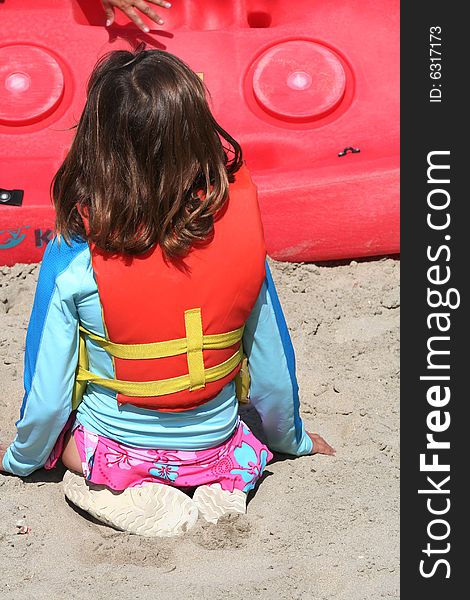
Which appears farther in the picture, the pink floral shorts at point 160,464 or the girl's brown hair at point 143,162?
the pink floral shorts at point 160,464

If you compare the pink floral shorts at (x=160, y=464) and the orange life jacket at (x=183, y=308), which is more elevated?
the orange life jacket at (x=183, y=308)

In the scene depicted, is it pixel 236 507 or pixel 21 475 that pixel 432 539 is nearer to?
pixel 236 507

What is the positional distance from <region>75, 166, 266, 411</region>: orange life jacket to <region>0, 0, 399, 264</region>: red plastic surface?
3.64ft

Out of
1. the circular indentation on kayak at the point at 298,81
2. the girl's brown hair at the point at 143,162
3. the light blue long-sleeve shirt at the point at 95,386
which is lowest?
the light blue long-sleeve shirt at the point at 95,386

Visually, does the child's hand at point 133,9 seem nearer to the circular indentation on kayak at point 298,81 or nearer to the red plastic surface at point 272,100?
the red plastic surface at point 272,100

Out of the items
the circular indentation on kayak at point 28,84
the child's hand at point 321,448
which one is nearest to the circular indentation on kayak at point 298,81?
the circular indentation on kayak at point 28,84

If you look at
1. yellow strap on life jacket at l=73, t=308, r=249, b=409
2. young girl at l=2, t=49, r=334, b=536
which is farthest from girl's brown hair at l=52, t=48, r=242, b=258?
yellow strap on life jacket at l=73, t=308, r=249, b=409

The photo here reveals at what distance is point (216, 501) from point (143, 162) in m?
0.78

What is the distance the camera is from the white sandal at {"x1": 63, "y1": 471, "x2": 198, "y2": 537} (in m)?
2.19

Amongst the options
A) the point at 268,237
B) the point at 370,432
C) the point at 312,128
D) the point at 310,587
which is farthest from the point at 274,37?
the point at 310,587

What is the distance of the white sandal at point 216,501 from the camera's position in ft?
7.34

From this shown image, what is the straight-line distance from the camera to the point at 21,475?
238 centimetres

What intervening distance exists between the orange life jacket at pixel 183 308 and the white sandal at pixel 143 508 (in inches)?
8.0

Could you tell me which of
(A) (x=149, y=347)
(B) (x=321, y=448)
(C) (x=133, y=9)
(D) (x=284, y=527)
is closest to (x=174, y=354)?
(A) (x=149, y=347)
